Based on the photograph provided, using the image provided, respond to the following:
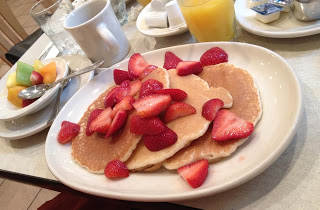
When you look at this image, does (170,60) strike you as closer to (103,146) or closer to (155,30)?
(155,30)

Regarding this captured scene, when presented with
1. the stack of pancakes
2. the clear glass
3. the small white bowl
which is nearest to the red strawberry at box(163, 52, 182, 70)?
the stack of pancakes

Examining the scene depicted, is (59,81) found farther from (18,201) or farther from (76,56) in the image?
(18,201)

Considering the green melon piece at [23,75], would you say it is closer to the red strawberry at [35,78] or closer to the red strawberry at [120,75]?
the red strawberry at [35,78]

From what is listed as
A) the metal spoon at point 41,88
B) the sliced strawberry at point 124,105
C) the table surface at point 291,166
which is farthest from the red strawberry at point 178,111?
the metal spoon at point 41,88

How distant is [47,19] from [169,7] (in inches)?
27.4

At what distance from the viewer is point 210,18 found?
1.08 metres

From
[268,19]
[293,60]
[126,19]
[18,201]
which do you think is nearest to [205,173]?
[293,60]

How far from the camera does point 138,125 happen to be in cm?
78

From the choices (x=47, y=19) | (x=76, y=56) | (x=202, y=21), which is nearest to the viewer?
(x=202, y=21)

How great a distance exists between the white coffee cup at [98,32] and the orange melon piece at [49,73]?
16 centimetres

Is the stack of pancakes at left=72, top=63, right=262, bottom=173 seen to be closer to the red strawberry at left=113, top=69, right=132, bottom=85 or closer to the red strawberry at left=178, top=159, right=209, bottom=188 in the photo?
the red strawberry at left=178, top=159, right=209, bottom=188

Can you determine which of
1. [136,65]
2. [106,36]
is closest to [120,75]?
[136,65]

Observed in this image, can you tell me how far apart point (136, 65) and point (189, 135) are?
471mm

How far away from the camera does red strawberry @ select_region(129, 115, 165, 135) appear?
759 mm
